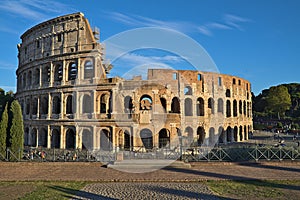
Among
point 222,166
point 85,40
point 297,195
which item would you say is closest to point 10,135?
point 85,40

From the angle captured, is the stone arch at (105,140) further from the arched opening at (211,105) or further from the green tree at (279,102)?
the green tree at (279,102)

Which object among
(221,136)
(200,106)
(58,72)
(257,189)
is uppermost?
(58,72)

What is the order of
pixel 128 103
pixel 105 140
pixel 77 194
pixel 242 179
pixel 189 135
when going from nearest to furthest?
1. pixel 77 194
2. pixel 242 179
3. pixel 128 103
4. pixel 105 140
5. pixel 189 135

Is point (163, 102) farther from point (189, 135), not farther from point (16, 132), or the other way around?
point (16, 132)

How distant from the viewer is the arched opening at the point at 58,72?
87.8 ft

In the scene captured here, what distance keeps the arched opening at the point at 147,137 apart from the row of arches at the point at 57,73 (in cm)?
829

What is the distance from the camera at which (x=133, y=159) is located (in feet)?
48.5

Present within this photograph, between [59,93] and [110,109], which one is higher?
[59,93]

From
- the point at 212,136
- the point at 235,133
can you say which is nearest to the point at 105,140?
Answer: the point at 212,136

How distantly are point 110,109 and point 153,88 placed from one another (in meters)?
4.96

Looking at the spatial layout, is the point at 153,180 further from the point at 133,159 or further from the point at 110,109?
the point at 110,109

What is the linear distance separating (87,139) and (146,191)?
17158 millimetres

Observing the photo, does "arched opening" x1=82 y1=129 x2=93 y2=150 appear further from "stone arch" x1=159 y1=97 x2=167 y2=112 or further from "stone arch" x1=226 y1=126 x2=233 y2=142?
"stone arch" x1=226 y1=126 x2=233 y2=142

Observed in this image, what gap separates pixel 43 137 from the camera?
89.2 feet
